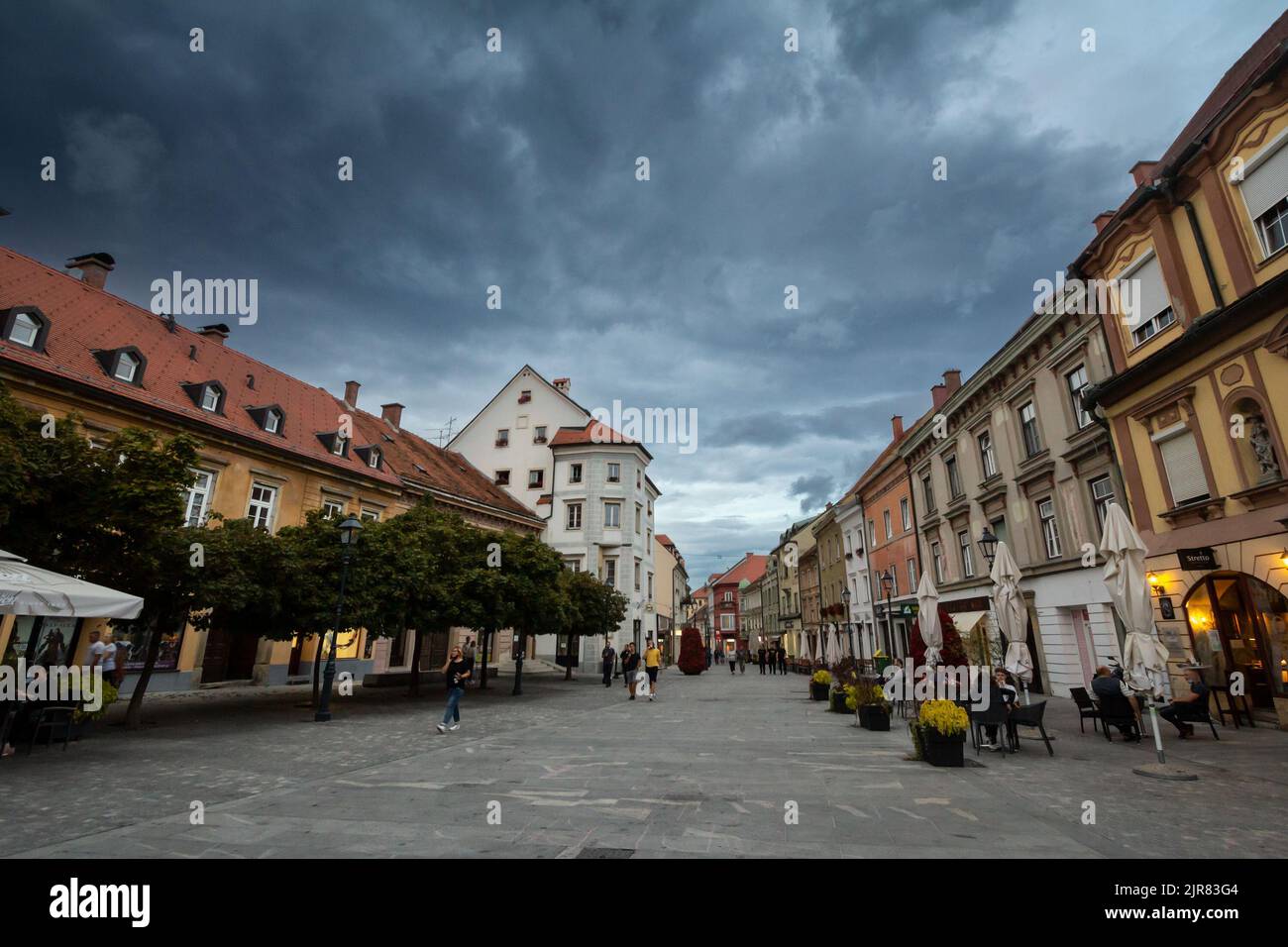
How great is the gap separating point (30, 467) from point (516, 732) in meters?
9.90

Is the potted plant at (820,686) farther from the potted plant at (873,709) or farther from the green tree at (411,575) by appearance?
the green tree at (411,575)

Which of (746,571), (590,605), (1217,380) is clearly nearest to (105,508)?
(590,605)

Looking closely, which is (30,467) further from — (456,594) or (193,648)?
(193,648)

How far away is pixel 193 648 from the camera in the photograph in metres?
20.9

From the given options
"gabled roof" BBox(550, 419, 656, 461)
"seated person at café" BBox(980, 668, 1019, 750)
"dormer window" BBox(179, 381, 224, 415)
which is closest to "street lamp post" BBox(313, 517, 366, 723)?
"dormer window" BBox(179, 381, 224, 415)

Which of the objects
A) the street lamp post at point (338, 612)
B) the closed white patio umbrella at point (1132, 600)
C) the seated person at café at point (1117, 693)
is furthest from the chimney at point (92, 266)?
the seated person at café at point (1117, 693)

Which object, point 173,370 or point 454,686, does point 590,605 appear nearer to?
point 454,686

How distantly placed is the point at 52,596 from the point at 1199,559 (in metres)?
→ 20.2

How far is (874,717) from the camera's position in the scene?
13.1 m

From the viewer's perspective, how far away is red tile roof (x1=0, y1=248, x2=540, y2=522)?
18.5 metres

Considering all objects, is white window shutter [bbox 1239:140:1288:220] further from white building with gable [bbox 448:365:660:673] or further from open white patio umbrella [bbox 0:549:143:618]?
white building with gable [bbox 448:365:660:673]

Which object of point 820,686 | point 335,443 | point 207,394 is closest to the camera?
point 820,686

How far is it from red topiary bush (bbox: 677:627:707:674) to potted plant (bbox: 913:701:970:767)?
34.3 meters
